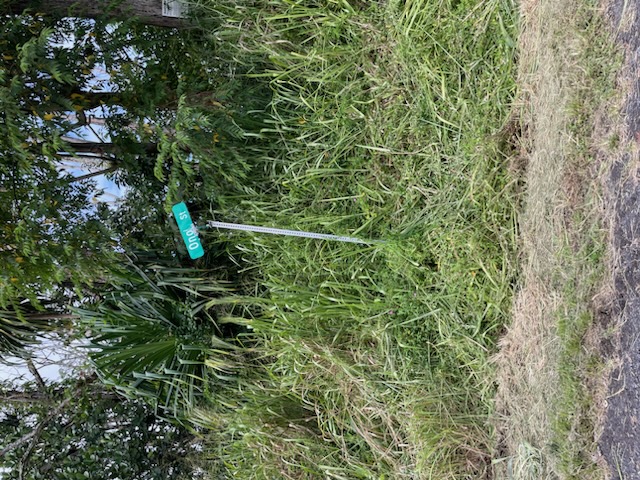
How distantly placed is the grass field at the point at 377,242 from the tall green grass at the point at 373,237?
0.04ft

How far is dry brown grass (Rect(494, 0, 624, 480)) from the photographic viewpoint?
2092 millimetres

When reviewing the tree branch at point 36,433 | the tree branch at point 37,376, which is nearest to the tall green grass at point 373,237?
the tree branch at point 36,433

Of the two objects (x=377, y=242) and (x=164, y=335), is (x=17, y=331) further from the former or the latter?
(x=377, y=242)

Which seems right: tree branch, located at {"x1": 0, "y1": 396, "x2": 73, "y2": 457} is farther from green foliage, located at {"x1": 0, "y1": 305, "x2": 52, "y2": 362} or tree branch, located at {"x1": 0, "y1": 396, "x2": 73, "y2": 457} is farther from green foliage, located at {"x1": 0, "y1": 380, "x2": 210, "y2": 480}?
green foliage, located at {"x1": 0, "y1": 305, "x2": 52, "y2": 362}

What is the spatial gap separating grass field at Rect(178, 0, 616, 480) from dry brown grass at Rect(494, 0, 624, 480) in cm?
4

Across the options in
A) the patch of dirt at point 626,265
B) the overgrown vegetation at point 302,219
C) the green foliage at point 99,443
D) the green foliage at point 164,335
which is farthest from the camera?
the green foliage at point 99,443

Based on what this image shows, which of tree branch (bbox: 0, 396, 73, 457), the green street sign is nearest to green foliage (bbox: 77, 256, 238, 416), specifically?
the green street sign

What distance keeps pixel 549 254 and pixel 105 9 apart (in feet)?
8.22

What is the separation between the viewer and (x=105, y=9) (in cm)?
283

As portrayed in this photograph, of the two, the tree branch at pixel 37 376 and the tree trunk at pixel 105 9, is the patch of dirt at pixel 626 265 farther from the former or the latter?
the tree branch at pixel 37 376

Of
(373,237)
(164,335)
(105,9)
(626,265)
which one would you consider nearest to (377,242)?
(373,237)

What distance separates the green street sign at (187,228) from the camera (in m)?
2.79

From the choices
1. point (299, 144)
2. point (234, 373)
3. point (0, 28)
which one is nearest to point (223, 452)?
point (234, 373)

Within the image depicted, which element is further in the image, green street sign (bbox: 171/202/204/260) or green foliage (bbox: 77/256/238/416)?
green foliage (bbox: 77/256/238/416)
